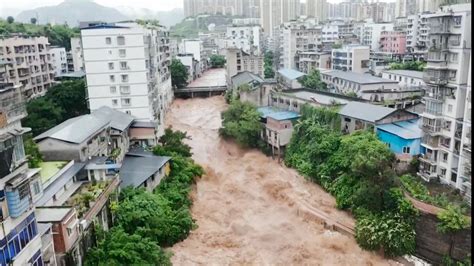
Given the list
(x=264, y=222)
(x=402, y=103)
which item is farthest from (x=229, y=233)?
(x=402, y=103)

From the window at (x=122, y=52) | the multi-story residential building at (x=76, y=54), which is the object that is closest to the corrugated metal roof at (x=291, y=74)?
the window at (x=122, y=52)

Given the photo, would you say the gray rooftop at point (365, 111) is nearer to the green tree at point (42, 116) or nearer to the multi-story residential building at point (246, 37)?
the green tree at point (42, 116)

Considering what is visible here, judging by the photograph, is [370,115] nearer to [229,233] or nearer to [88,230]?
[229,233]

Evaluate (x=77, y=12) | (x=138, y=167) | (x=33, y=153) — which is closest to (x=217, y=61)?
(x=138, y=167)

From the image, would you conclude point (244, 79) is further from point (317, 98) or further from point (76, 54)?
point (76, 54)

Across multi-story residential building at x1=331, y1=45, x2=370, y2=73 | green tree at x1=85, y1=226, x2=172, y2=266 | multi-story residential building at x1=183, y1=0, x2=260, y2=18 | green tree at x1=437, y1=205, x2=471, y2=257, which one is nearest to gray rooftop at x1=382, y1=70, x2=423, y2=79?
multi-story residential building at x1=331, y1=45, x2=370, y2=73

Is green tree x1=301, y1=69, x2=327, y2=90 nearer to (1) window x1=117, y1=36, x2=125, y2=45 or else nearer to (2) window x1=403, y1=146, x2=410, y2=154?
(2) window x1=403, y1=146, x2=410, y2=154
